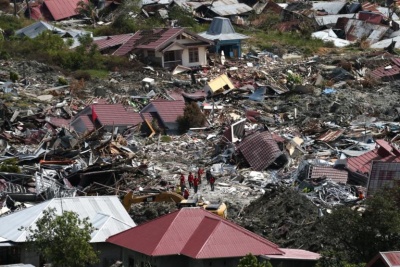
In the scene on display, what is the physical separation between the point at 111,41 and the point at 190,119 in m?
12.1

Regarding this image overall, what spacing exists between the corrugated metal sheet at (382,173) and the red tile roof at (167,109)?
10848 millimetres

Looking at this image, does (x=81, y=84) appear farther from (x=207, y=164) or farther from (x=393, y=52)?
(x=393, y=52)

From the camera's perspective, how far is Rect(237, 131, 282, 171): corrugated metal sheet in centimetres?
3428

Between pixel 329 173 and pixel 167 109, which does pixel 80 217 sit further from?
pixel 167 109

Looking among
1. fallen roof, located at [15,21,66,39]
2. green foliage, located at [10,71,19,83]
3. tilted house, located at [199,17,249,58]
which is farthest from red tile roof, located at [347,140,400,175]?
fallen roof, located at [15,21,66,39]

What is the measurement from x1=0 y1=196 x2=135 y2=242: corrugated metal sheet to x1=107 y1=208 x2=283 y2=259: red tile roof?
1353 mm

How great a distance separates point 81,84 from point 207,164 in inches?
390

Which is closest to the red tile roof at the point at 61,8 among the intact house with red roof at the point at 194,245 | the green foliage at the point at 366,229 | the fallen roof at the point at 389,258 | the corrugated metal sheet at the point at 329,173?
the corrugated metal sheet at the point at 329,173

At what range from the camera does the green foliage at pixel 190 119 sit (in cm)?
3950

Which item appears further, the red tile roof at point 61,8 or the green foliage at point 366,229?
the red tile roof at point 61,8

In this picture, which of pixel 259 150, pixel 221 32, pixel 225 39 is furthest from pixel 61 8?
pixel 259 150

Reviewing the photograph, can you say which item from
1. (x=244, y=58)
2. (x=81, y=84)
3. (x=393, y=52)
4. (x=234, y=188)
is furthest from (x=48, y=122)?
(x=393, y=52)

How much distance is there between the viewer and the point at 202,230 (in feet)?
81.1

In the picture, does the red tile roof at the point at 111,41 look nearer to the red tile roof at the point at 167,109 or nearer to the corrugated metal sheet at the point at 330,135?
the red tile roof at the point at 167,109
